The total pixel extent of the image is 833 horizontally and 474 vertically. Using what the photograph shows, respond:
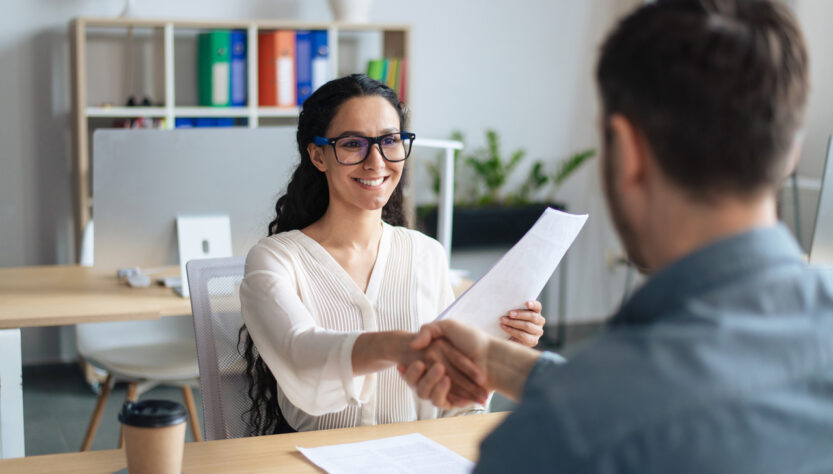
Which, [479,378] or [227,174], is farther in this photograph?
[227,174]

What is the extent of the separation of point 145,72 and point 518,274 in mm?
3208

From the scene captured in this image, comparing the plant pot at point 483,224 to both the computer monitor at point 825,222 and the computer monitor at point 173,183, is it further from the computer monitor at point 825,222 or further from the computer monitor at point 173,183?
the computer monitor at point 825,222

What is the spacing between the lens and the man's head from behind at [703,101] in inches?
28.1

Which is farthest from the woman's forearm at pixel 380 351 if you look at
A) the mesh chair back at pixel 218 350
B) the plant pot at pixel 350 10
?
the plant pot at pixel 350 10

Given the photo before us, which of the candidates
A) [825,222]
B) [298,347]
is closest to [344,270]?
[298,347]

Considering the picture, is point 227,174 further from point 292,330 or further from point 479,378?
point 479,378

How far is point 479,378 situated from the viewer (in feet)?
4.10

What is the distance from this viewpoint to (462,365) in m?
1.26

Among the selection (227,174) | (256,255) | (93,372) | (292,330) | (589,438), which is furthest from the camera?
(93,372)

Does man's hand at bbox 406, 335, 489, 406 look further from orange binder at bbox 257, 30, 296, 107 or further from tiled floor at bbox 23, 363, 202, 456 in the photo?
orange binder at bbox 257, 30, 296, 107

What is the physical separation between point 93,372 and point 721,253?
3736 millimetres

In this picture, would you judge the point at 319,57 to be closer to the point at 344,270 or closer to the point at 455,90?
the point at 455,90

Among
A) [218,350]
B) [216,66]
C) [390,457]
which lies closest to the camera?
[390,457]

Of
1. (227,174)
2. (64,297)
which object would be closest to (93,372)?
(64,297)
